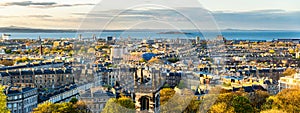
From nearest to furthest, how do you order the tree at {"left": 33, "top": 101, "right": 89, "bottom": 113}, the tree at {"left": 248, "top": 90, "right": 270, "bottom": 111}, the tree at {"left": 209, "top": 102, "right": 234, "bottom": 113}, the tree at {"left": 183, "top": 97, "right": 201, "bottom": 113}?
the tree at {"left": 209, "top": 102, "right": 234, "bottom": 113} < the tree at {"left": 33, "top": 101, "right": 89, "bottom": 113} < the tree at {"left": 183, "top": 97, "right": 201, "bottom": 113} < the tree at {"left": 248, "top": 90, "right": 270, "bottom": 111}

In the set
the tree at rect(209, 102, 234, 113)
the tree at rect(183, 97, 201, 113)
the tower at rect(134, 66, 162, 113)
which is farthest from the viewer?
the tree at rect(183, 97, 201, 113)

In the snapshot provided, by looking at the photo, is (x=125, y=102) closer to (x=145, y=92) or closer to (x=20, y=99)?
(x=145, y=92)

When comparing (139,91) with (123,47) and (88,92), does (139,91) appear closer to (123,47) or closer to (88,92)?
(88,92)

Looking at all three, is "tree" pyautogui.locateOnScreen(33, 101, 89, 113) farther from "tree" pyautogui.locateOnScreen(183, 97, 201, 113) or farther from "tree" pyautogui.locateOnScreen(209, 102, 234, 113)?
"tree" pyautogui.locateOnScreen(209, 102, 234, 113)

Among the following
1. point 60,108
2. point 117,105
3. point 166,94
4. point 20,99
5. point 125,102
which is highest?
point 166,94

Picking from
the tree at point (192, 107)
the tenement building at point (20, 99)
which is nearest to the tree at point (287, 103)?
the tree at point (192, 107)

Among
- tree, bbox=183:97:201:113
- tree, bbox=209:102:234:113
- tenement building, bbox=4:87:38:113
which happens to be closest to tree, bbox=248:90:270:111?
tree, bbox=209:102:234:113

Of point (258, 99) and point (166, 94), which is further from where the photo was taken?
point (258, 99)

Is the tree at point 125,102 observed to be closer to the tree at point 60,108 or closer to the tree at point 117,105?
the tree at point 117,105

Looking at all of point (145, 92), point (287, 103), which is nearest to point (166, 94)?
point (145, 92)

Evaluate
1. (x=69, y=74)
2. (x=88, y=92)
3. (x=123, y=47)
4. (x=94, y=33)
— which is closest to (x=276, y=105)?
(x=123, y=47)

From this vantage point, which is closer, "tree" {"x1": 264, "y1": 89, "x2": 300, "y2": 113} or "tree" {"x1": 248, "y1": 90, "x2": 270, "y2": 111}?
"tree" {"x1": 264, "y1": 89, "x2": 300, "y2": 113}
